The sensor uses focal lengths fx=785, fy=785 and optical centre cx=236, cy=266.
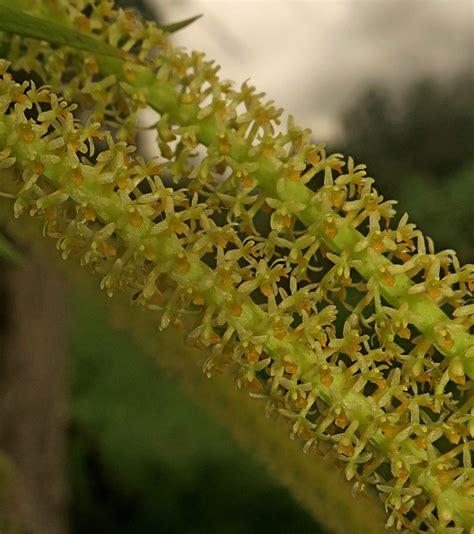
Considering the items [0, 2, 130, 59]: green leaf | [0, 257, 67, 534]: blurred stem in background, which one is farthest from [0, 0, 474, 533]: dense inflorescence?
[0, 257, 67, 534]: blurred stem in background

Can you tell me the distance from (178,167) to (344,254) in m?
0.11

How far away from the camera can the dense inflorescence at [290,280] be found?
1.16ft

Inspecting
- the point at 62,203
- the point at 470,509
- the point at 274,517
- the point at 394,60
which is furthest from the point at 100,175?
the point at 394,60

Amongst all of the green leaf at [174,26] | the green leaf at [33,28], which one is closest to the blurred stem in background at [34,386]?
the green leaf at [174,26]

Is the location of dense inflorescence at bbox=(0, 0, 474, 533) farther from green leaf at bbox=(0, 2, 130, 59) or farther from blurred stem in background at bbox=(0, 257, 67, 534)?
blurred stem in background at bbox=(0, 257, 67, 534)

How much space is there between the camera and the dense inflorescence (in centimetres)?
35

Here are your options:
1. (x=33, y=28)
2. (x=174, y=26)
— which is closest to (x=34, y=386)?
(x=174, y=26)

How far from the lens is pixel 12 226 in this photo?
725 millimetres

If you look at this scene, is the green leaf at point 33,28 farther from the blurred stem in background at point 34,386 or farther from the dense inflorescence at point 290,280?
the blurred stem in background at point 34,386

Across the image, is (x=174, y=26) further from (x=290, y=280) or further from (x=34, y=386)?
(x=34, y=386)

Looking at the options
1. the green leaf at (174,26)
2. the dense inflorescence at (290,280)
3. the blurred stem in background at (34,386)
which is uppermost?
the green leaf at (174,26)

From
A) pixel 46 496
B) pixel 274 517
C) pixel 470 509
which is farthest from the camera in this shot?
pixel 274 517

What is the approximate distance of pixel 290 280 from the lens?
381 mm

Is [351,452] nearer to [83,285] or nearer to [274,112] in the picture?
[274,112]
